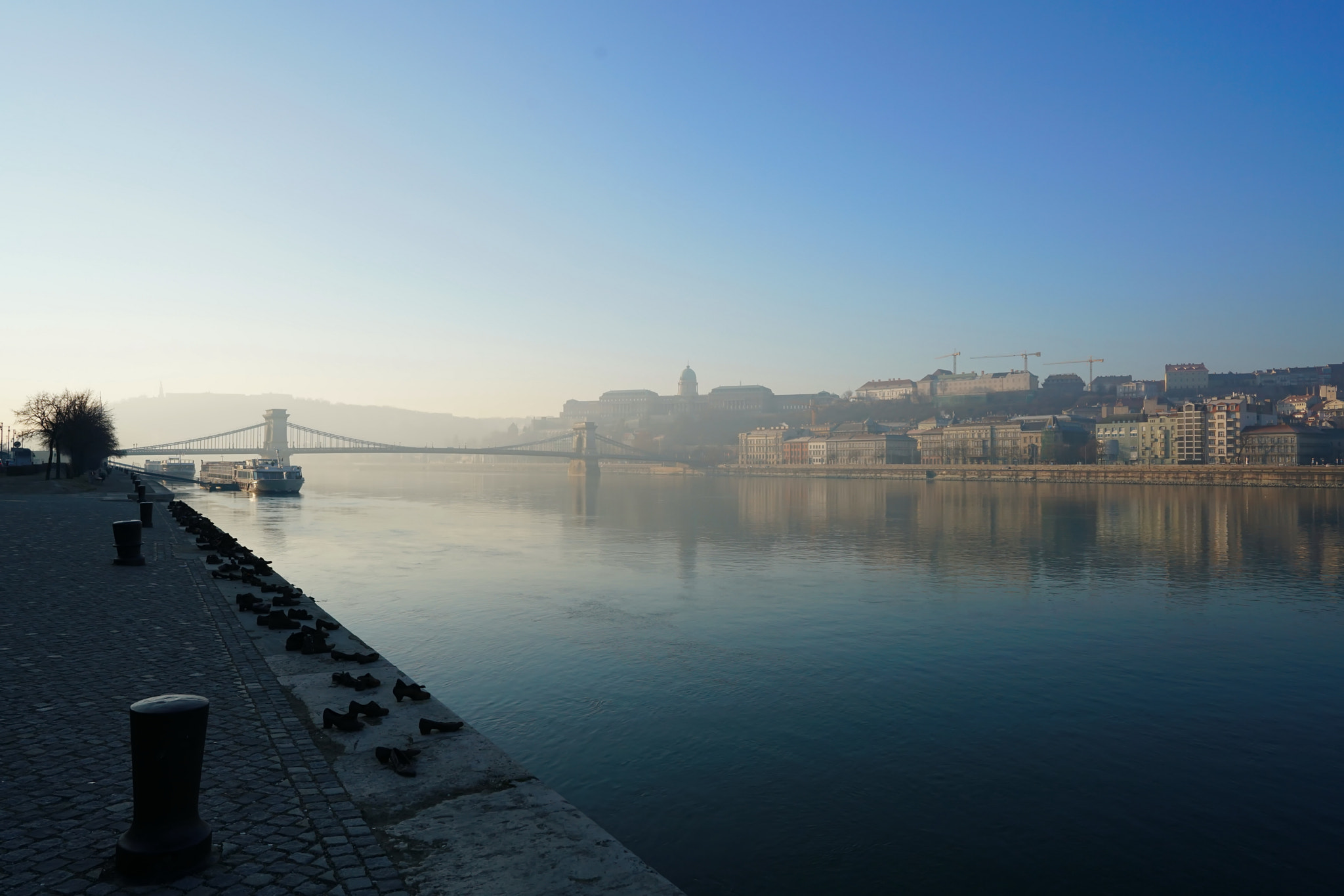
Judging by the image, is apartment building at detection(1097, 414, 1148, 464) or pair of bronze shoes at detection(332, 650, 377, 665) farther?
apartment building at detection(1097, 414, 1148, 464)

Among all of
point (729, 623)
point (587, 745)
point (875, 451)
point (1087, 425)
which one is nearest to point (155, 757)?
point (587, 745)

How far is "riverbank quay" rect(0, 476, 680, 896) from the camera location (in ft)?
14.1

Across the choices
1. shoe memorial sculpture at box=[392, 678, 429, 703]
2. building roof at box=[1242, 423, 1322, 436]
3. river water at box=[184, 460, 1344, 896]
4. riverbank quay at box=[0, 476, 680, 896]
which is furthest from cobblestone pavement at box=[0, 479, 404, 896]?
building roof at box=[1242, 423, 1322, 436]

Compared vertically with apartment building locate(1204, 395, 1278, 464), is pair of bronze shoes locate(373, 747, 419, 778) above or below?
below

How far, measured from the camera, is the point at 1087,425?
146250mm

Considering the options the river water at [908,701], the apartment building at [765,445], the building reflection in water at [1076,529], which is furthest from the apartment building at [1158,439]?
the river water at [908,701]

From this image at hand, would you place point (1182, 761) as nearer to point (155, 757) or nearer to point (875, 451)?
point (155, 757)

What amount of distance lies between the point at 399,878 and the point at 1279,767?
29.5 ft

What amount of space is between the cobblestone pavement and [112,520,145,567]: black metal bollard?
12.0 ft

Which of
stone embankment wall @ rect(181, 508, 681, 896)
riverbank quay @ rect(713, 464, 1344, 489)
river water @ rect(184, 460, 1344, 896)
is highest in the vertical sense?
stone embankment wall @ rect(181, 508, 681, 896)

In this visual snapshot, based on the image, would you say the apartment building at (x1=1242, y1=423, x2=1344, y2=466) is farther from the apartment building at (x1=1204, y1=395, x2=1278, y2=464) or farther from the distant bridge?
the distant bridge

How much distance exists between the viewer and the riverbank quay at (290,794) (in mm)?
4297

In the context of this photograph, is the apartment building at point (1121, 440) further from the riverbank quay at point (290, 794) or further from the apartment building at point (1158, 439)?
the riverbank quay at point (290, 794)

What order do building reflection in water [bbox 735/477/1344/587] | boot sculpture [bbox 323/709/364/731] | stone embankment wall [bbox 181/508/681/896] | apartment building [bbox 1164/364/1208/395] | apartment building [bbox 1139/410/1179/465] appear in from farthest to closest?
apartment building [bbox 1164/364/1208/395], apartment building [bbox 1139/410/1179/465], building reflection in water [bbox 735/477/1344/587], boot sculpture [bbox 323/709/364/731], stone embankment wall [bbox 181/508/681/896]
